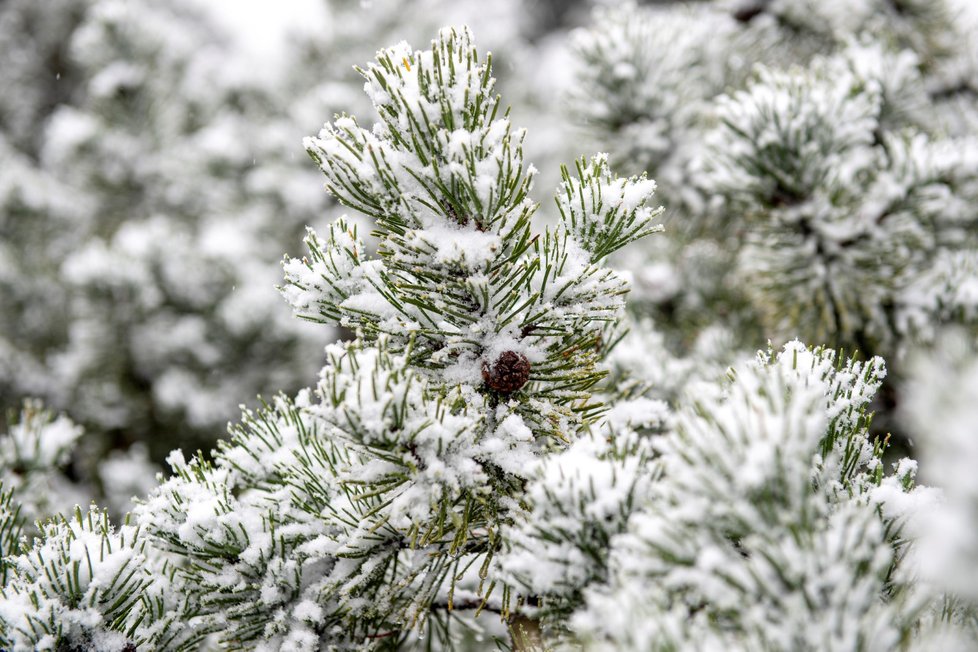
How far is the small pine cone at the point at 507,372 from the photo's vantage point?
87cm

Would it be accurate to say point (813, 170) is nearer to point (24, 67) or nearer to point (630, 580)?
point (630, 580)

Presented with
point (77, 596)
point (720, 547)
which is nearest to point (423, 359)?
point (720, 547)

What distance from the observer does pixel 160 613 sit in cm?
95

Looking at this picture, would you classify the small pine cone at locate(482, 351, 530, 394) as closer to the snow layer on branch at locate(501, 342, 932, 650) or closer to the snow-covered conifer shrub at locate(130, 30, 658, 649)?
the snow-covered conifer shrub at locate(130, 30, 658, 649)

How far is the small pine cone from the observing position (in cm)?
87

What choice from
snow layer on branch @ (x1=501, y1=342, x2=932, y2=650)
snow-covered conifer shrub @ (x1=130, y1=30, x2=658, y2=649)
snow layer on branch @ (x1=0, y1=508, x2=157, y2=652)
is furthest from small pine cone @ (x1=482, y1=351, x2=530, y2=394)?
snow layer on branch @ (x1=0, y1=508, x2=157, y2=652)

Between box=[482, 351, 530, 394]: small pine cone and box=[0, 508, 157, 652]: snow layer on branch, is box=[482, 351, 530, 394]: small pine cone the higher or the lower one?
the higher one

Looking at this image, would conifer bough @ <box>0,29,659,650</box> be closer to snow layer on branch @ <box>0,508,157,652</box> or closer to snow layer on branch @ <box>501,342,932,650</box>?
snow layer on branch @ <box>0,508,157,652</box>

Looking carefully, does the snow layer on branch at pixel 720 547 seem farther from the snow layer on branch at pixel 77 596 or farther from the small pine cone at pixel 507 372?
the snow layer on branch at pixel 77 596

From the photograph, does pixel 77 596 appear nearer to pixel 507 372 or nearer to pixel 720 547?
pixel 507 372

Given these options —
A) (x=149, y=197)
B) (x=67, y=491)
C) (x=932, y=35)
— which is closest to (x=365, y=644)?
(x=932, y=35)

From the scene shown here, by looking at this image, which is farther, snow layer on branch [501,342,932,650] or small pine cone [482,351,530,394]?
small pine cone [482,351,530,394]

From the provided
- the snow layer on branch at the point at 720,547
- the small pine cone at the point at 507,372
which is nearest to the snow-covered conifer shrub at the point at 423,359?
the small pine cone at the point at 507,372

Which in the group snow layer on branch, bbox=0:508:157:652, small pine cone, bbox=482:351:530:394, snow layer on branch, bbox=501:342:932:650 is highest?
small pine cone, bbox=482:351:530:394
